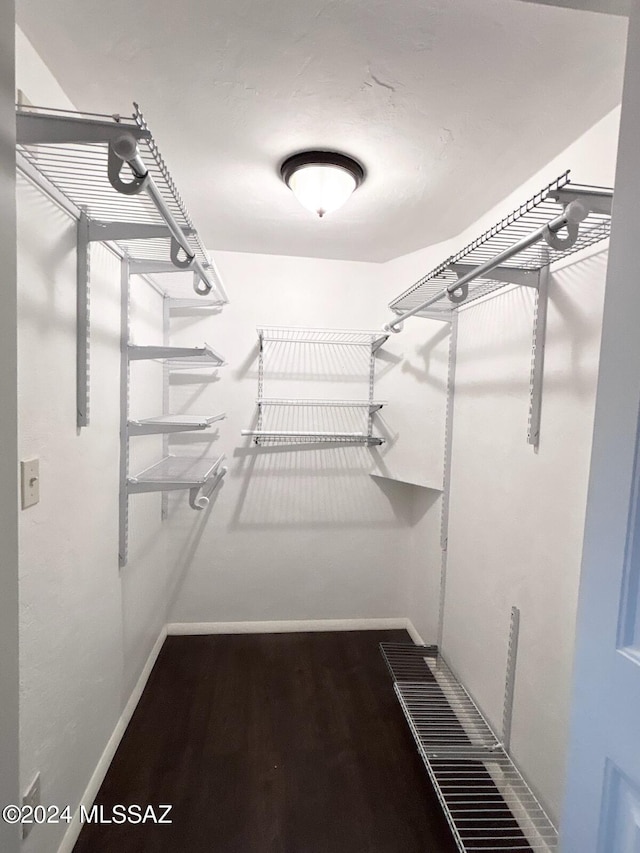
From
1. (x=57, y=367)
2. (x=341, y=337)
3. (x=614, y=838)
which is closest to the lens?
(x=614, y=838)

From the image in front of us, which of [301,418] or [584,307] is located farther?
[301,418]

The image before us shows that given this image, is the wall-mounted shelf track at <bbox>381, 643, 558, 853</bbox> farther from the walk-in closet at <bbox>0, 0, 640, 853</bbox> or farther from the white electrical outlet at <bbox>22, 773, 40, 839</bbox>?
the white electrical outlet at <bbox>22, 773, 40, 839</bbox>

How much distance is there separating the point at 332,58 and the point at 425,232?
113 centimetres

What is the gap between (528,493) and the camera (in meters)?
1.49

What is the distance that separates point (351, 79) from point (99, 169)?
705 millimetres

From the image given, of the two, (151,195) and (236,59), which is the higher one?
(236,59)

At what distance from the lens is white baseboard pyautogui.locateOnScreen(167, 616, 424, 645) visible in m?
2.54

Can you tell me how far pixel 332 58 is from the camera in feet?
3.49

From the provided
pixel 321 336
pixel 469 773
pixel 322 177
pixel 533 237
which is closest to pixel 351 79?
pixel 322 177

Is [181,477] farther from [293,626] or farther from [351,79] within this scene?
[351,79]

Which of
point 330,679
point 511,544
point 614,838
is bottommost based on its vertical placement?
point 330,679

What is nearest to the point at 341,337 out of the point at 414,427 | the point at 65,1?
the point at 414,427

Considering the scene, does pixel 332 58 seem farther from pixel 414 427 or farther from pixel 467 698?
pixel 467 698

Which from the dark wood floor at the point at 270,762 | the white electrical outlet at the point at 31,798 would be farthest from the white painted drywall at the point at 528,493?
the white electrical outlet at the point at 31,798
